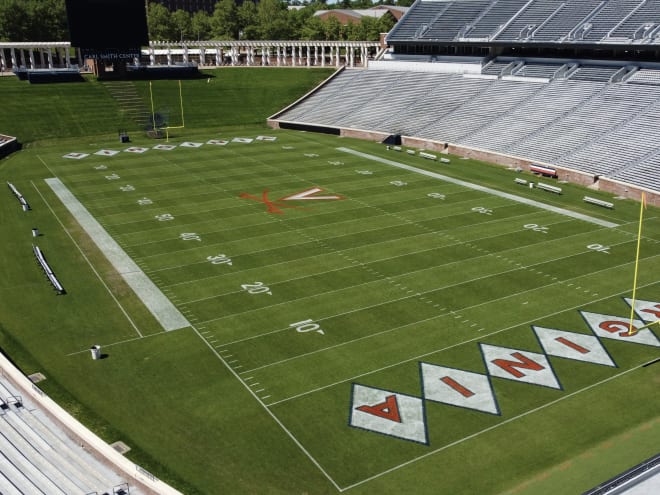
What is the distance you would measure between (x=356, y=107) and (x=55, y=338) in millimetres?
45741

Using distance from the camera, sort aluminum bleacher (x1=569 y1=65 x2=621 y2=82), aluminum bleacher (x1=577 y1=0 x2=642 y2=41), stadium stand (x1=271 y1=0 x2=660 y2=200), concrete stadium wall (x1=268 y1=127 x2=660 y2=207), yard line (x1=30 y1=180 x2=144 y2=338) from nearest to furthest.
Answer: yard line (x1=30 y1=180 x2=144 y2=338) < concrete stadium wall (x1=268 y1=127 x2=660 y2=207) < stadium stand (x1=271 y1=0 x2=660 y2=200) < aluminum bleacher (x1=569 y1=65 x2=621 y2=82) < aluminum bleacher (x1=577 y1=0 x2=642 y2=41)

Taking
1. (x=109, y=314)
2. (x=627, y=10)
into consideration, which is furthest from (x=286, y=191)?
(x=627, y=10)

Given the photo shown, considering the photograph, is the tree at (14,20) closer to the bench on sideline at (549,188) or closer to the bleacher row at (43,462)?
the bench on sideline at (549,188)

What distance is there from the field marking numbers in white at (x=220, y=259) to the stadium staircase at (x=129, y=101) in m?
35.3

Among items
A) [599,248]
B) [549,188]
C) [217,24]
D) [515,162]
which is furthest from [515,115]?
[217,24]

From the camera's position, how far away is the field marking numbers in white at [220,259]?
84.7ft

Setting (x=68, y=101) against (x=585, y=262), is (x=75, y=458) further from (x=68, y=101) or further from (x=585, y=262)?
(x=68, y=101)

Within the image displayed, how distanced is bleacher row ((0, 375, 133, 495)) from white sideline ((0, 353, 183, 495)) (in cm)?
25

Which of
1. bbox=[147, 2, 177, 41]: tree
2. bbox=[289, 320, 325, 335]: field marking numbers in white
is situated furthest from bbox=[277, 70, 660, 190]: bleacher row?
bbox=[147, 2, 177, 41]: tree

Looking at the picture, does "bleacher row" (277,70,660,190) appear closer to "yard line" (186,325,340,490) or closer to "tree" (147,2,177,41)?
"yard line" (186,325,340,490)

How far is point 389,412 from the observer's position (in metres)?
16.1

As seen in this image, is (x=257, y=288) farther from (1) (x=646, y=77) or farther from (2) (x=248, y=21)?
(2) (x=248, y=21)

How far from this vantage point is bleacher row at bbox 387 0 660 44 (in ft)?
169

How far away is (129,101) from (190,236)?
38.9 m
